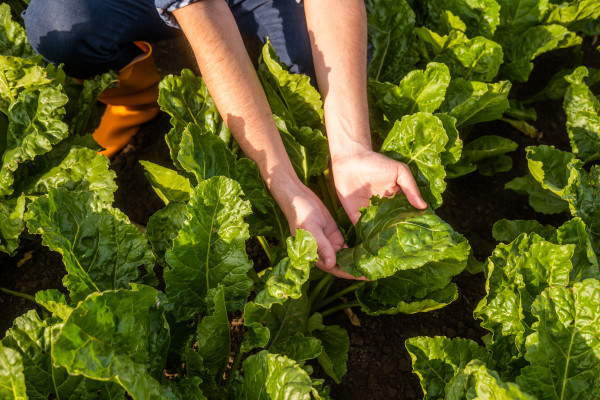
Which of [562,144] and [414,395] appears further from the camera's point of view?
[562,144]

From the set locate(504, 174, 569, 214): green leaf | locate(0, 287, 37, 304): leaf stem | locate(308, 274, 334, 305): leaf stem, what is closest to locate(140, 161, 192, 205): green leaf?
locate(308, 274, 334, 305): leaf stem

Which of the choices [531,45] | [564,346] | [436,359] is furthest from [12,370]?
[531,45]

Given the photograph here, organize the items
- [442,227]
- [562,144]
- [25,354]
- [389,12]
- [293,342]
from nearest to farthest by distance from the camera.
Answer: [25,354], [442,227], [293,342], [389,12], [562,144]

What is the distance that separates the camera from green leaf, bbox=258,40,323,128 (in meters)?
1.98

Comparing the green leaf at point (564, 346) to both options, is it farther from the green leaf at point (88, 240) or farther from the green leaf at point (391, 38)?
the green leaf at point (391, 38)

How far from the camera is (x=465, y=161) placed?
2.43 m

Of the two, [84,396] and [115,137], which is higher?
[115,137]

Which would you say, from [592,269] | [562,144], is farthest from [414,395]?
[562,144]

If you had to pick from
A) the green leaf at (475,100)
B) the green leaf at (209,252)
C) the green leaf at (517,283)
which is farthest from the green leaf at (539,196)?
the green leaf at (209,252)

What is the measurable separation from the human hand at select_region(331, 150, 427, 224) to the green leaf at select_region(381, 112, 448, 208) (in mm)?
89

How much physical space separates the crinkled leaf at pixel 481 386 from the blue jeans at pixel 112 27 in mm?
1318

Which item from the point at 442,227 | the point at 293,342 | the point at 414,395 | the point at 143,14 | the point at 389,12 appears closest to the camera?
the point at 442,227

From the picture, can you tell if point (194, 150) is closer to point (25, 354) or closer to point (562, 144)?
point (25, 354)

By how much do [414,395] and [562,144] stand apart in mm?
1493
